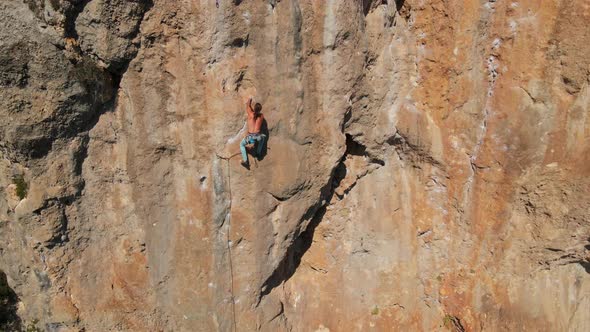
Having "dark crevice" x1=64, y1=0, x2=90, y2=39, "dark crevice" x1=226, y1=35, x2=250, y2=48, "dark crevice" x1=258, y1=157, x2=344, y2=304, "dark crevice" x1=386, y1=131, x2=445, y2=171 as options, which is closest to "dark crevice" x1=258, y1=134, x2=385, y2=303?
"dark crevice" x1=258, y1=157, x2=344, y2=304

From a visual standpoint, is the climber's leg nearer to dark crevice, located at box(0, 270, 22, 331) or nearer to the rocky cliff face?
the rocky cliff face

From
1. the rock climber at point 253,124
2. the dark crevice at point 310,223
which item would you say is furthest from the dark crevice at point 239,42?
the dark crevice at point 310,223

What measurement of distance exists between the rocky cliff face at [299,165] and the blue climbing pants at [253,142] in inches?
7.3

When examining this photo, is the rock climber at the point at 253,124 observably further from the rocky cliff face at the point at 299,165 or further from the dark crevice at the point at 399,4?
the dark crevice at the point at 399,4

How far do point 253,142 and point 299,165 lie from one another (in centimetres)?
102

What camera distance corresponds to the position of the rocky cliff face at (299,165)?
7238 millimetres

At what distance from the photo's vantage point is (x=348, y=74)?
26.0 feet

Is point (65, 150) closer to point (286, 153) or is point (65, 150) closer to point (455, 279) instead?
point (286, 153)

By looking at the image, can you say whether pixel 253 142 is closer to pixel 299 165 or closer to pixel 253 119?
pixel 253 119

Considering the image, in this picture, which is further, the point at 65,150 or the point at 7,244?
the point at 7,244

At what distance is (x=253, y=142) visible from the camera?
757cm

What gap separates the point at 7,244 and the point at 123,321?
2.37 m

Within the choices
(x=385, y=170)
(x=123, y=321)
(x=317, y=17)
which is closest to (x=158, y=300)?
(x=123, y=321)

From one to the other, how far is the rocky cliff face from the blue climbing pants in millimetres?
184
